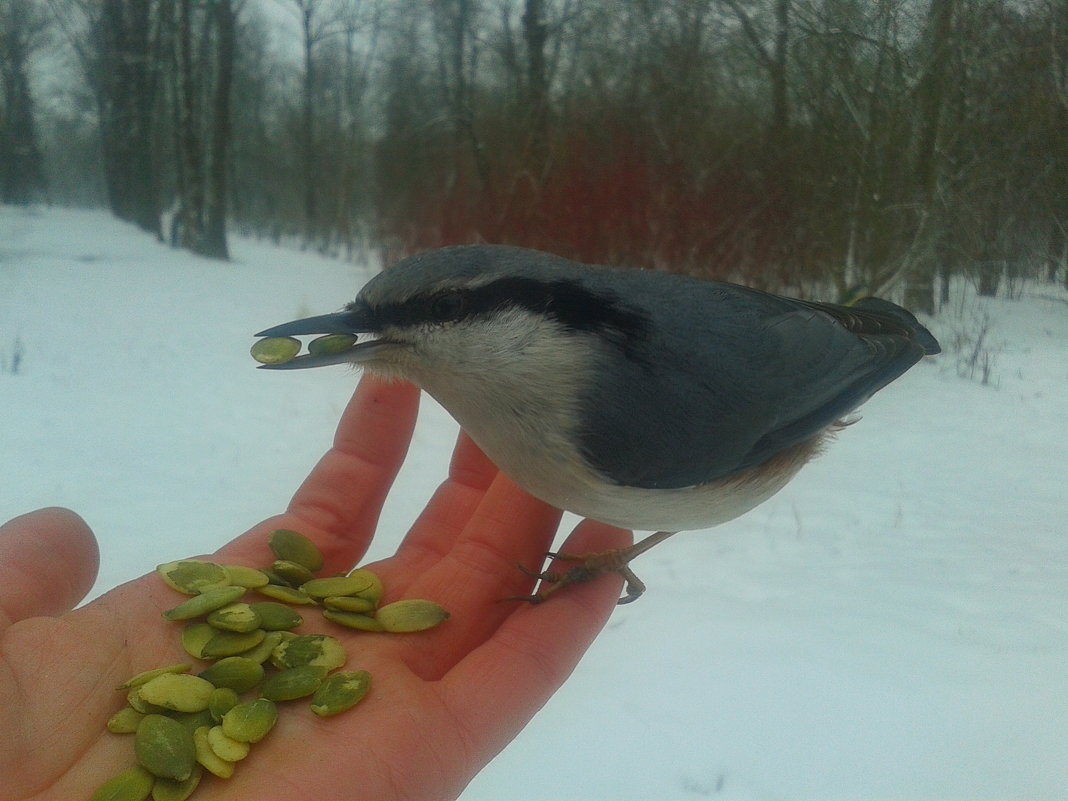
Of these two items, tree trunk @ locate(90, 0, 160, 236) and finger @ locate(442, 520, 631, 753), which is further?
tree trunk @ locate(90, 0, 160, 236)

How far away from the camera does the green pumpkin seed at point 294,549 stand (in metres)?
1.26

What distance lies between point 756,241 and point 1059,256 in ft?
2.29

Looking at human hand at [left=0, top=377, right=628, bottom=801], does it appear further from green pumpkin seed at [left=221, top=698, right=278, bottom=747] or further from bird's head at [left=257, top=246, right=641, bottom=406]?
bird's head at [left=257, top=246, right=641, bottom=406]

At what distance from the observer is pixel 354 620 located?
1.13 m

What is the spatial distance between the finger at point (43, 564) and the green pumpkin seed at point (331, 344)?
484 mm

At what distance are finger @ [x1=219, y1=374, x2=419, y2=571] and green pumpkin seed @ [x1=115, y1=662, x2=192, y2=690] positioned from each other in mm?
377

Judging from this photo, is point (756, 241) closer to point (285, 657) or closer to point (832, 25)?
point (832, 25)

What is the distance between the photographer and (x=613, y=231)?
2172 millimetres

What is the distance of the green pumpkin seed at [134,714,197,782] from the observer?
0.85m

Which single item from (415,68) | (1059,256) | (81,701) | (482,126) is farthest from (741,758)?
(415,68)

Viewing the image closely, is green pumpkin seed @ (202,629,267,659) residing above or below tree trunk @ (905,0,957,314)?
below

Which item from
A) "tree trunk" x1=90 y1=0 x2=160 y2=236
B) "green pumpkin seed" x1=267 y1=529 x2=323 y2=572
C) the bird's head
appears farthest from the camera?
"tree trunk" x1=90 y1=0 x2=160 y2=236

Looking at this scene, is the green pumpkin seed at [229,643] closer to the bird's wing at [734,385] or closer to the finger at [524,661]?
the finger at [524,661]

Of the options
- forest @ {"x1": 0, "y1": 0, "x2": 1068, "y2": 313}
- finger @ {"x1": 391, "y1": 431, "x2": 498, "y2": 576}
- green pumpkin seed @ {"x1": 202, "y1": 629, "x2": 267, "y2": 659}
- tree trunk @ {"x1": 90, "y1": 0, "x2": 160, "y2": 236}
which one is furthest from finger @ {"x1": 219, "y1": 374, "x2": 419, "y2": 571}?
tree trunk @ {"x1": 90, "y1": 0, "x2": 160, "y2": 236}
